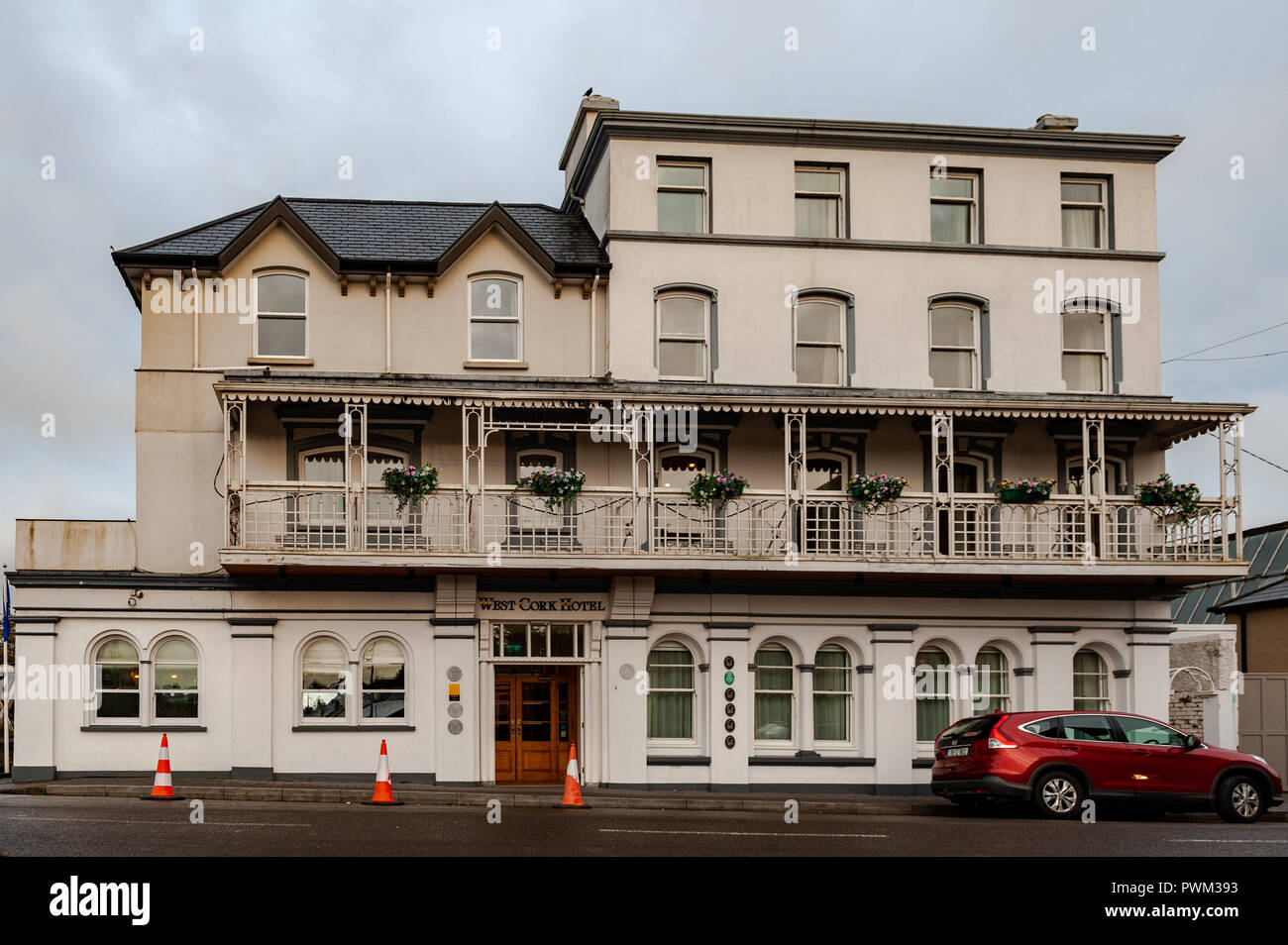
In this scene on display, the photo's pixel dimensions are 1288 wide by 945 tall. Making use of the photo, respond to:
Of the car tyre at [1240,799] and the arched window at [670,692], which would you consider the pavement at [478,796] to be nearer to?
the car tyre at [1240,799]

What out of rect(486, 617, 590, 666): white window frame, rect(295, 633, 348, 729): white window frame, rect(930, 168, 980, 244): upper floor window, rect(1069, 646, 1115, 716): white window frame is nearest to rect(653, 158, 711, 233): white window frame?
rect(930, 168, 980, 244): upper floor window

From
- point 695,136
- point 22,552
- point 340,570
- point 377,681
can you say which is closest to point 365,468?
point 340,570

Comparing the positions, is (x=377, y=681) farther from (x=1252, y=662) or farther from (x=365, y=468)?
(x=1252, y=662)

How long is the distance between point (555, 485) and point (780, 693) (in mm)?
5473

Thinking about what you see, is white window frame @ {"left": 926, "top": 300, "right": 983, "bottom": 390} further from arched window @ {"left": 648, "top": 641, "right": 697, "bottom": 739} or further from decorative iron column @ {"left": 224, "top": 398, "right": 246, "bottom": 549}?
decorative iron column @ {"left": 224, "top": 398, "right": 246, "bottom": 549}

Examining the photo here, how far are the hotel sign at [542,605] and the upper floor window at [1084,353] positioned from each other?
378 inches

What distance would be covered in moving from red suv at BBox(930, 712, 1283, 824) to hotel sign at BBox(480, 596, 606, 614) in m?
6.64

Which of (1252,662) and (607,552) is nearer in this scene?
(607,552)

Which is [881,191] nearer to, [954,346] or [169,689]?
[954,346]

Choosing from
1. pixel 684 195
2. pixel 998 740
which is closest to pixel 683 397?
pixel 684 195

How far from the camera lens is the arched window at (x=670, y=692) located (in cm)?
2428

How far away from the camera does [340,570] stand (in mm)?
23453

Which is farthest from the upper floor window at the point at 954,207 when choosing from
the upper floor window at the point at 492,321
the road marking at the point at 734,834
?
the road marking at the point at 734,834
